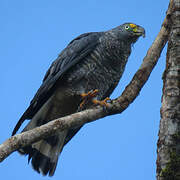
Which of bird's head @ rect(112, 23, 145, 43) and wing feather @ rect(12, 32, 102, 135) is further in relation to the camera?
bird's head @ rect(112, 23, 145, 43)

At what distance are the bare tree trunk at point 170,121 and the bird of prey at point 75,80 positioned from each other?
4.86 ft

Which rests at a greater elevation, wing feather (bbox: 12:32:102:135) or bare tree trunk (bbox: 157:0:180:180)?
wing feather (bbox: 12:32:102:135)

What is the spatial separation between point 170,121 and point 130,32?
2.57m

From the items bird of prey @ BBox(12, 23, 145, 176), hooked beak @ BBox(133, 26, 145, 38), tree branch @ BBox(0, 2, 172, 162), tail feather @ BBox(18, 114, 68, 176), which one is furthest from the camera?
hooked beak @ BBox(133, 26, 145, 38)

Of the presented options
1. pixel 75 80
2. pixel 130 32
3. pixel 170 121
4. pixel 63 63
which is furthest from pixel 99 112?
pixel 130 32

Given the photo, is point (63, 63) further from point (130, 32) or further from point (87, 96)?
point (130, 32)

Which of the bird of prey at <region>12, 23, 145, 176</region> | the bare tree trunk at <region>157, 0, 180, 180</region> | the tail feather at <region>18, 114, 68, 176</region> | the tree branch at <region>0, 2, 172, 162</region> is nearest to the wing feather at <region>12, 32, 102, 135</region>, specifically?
the bird of prey at <region>12, 23, 145, 176</region>

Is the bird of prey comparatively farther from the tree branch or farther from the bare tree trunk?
the bare tree trunk

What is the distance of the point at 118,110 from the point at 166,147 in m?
1.07

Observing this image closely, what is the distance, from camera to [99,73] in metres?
4.62

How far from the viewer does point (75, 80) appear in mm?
4500

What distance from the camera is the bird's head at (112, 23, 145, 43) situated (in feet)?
16.0

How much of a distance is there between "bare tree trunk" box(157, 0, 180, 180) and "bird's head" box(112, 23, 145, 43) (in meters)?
1.73

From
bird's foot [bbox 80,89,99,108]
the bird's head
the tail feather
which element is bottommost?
the tail feather
